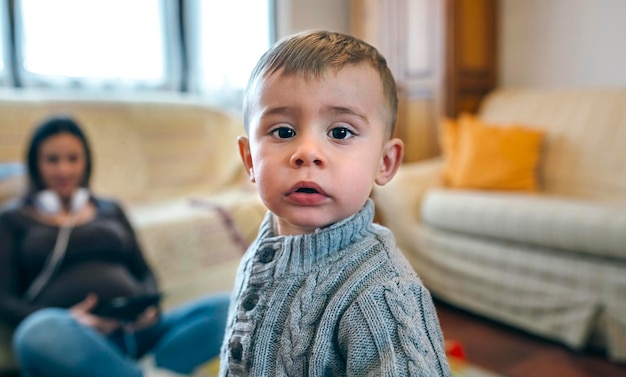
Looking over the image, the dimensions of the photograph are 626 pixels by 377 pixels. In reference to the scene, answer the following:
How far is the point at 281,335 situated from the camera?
50 cm

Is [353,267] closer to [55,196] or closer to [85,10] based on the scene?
[55,196]

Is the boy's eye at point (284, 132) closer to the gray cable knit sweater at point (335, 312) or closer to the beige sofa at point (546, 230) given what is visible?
the gray cable knit sweater at point (335, 312)

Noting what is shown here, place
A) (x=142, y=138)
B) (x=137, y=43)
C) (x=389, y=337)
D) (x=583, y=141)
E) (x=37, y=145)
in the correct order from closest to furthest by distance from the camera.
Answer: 1. (x=389, y=337)
2. (x=37, y=145)
3. (x=142, y=138)
4. (x=583, y=141)
5. (x=137, y=43)

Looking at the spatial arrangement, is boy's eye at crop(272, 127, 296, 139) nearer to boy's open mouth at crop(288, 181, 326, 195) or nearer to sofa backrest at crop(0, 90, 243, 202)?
boy's open mouth at crop(288, 181, 326, 195)

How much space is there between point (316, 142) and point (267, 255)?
0.14 m

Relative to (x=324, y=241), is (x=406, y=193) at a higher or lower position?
lower

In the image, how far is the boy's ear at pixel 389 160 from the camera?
588 millimetres

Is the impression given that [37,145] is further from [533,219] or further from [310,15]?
[310,15]

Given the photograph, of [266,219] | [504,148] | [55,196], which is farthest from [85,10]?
[266,219]

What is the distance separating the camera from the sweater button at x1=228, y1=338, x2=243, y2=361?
1.74ft

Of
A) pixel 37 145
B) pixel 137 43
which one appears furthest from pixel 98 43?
pixel 37 145

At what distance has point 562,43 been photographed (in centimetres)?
302

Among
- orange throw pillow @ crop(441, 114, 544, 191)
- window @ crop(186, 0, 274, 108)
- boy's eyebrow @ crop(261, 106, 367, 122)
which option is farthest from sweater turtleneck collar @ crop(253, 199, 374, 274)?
window @ crop(186, 0, 274, 108)

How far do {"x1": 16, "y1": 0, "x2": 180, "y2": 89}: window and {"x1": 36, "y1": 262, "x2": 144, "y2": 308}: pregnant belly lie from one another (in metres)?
1.44
